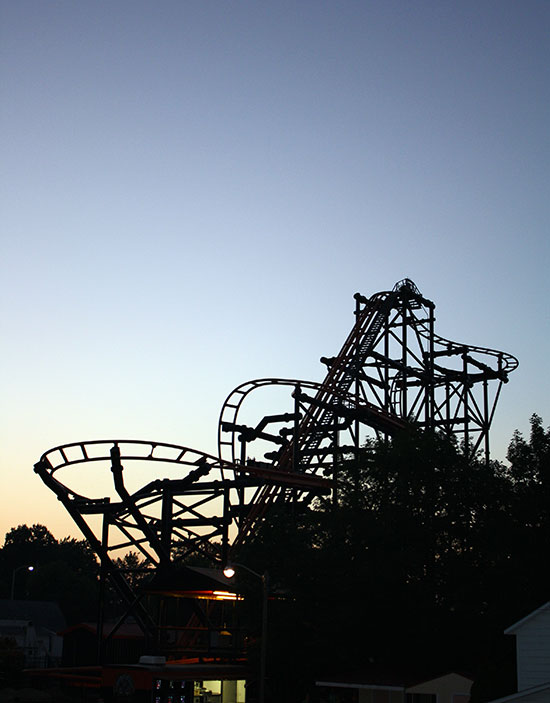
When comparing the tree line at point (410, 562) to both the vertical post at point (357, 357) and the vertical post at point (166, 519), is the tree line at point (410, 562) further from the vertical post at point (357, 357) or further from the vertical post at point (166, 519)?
the vertical post at point (357, 357)

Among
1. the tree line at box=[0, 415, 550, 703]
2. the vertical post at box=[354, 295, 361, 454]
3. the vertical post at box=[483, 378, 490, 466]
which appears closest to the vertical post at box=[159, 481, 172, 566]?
the tree line at box=[0, 415, 550, 703]

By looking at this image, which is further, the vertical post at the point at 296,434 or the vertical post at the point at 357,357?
the vertical post at the point at 357,357

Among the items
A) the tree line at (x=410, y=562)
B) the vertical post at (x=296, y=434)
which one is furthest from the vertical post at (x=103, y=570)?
the vertical post at (x=296, y=434)

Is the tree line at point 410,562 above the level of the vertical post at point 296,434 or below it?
below

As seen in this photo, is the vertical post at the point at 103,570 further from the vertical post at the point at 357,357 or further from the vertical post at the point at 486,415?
the vertical post at the point at 486,415

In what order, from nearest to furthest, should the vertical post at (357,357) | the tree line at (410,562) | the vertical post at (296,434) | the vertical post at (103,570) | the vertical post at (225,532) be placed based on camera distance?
the tree line at (410,562), the vertical post at (103,570), the vertical post at (225,532), the vertical post at (296,434), the vertical post at (357,357)

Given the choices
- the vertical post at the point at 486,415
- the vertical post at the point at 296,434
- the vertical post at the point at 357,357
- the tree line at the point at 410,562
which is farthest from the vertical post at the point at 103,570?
the vertical post at the point at 486,415

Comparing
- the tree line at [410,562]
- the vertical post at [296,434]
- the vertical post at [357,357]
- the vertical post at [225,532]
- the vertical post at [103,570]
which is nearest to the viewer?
the tree line at [410,562]

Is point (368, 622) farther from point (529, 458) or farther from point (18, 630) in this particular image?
point (18, 630)

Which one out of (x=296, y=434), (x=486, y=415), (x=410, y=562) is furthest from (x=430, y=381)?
(x=410, y=562)

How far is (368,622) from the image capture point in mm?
31594

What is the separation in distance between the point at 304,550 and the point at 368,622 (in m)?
3.46

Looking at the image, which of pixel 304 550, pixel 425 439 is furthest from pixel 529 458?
pixel 304 550

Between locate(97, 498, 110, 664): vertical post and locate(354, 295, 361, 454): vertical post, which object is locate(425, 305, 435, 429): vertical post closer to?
locate(354, 295, 361, 454): vertical post
